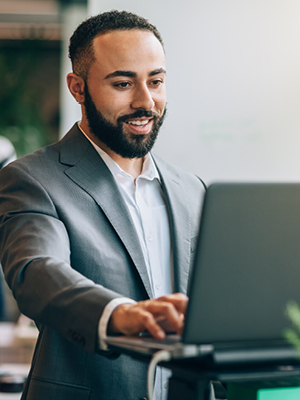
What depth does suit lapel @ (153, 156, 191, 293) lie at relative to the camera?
139 centimetres

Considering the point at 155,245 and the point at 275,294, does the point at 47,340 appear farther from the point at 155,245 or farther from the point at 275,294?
the point at 275,294

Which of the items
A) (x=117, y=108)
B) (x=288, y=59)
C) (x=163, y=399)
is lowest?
(x=163, y=399)

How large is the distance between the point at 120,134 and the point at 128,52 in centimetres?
22

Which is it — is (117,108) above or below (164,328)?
above

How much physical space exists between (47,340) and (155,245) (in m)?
0.37

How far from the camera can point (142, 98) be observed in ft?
4.60

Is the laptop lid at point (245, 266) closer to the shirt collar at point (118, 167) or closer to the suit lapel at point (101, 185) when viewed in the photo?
the suit lapel at point (101, 185)

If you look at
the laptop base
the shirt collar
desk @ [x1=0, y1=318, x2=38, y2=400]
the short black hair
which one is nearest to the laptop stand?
the laptop base

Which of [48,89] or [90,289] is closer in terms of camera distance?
[90,289]

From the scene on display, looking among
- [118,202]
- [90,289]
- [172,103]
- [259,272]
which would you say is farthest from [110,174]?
[172,103]

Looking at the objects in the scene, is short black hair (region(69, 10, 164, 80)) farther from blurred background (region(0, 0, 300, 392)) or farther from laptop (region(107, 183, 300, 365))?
blurred background (region(0, 0, 300, 392))

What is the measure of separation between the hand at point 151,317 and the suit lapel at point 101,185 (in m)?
0.43

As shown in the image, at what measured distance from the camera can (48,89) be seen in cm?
523

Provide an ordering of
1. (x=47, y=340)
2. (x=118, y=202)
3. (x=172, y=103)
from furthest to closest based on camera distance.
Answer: (x=172, y=103), (x=118, y=202), (x=47, y=340)
